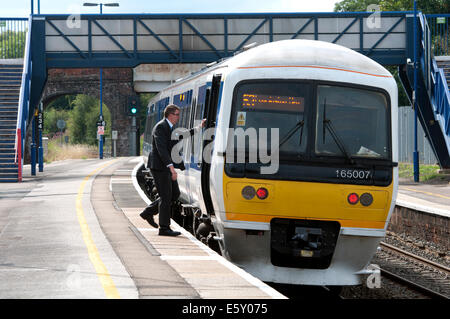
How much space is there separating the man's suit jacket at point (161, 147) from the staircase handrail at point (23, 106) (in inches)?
602

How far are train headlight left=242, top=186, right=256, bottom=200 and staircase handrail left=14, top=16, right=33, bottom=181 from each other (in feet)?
56.0

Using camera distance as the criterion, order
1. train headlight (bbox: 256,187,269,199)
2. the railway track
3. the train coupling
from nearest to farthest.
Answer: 1. train headlight (bbox: 256,187,269,199)
2. the train coupling
3. the railway track

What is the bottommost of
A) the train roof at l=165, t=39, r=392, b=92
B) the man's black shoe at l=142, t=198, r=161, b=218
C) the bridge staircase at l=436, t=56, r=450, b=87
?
the man's black shoe at l=142, t=198, r=161, b=218

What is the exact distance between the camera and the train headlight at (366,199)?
374 inches

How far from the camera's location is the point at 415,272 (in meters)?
13.7

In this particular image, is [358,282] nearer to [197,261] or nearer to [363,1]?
[197,261]

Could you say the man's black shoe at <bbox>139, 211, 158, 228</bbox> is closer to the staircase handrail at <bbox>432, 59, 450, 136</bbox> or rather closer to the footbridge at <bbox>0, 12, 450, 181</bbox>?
the staircase handrail at <bbox>432, 59, 450, 136</bbox>

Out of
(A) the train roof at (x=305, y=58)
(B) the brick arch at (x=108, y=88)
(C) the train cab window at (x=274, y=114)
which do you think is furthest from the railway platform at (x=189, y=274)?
(B) the brick arch at (x=108, y=88)

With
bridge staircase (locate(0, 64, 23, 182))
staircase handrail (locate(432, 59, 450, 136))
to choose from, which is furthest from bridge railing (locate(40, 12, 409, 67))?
staircase handrail (locate(432, 59, 450, 136))

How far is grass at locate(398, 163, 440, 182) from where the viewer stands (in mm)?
30038

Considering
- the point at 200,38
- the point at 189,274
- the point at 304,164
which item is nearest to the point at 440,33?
the point at 200,38

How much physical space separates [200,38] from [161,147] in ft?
65.8
